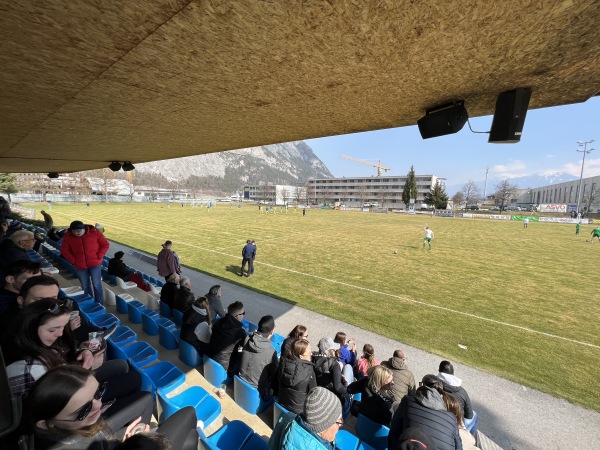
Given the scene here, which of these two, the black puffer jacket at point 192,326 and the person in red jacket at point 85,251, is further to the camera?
the person in red jacket at point 85,251

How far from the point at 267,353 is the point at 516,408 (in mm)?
4295

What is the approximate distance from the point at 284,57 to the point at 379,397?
3.77 metres

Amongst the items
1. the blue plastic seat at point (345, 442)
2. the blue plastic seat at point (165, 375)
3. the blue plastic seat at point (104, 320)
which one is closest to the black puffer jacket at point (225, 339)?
the blue plastic seat at point (165, 375)

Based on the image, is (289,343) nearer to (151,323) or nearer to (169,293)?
(151,323)

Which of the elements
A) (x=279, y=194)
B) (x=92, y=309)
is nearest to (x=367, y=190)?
(x=279, y=194)

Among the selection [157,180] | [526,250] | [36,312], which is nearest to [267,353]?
[36,312]

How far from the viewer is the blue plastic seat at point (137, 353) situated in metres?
3.65

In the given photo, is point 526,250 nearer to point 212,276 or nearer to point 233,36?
point 212,276

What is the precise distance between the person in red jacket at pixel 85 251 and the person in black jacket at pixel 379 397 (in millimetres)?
5903

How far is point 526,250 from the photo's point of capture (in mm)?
18922

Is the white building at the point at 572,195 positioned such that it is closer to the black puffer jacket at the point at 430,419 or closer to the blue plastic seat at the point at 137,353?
the black puffer jacket at the point at 430,419

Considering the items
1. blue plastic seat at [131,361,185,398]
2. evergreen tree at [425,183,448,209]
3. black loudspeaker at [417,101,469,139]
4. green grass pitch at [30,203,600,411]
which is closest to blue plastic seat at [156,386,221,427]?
blue plastic seat at [131,361,185,398]

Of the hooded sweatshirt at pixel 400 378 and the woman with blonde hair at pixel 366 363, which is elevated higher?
the hooded sweatshirt at pixel 400 378

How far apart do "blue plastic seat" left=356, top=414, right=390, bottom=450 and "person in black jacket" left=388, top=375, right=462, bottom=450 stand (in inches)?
15.5
